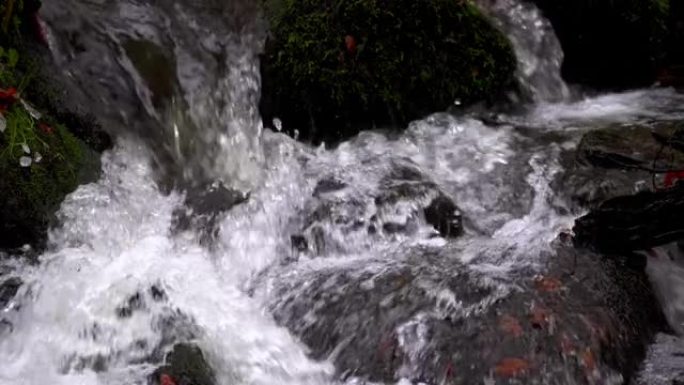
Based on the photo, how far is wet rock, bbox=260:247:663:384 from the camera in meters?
3.15

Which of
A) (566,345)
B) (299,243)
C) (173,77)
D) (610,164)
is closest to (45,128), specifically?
(173,77)

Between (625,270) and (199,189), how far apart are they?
2.63 metres

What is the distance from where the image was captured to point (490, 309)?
11.2ft

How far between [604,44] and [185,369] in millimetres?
4982

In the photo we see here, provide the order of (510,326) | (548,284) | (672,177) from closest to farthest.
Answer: (510,326) → (548,284) → (672,177)

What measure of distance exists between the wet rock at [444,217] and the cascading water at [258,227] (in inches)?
2.5

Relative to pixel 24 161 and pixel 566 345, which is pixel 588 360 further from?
pixel 24 161

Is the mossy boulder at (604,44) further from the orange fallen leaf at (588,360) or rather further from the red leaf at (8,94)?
the red leaf at (8,94)

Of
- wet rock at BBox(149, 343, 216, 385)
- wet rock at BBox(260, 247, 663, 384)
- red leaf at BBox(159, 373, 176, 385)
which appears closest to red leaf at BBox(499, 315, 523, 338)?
wet rock at BBox(260, 247, 663, 384)

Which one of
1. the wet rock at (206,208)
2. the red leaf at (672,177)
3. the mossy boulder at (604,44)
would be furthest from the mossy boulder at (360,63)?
the red leaf at (672,177)

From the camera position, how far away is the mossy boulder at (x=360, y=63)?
5.44 meters

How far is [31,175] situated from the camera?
3.93 m

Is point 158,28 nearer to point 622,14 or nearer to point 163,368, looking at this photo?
point 163,368

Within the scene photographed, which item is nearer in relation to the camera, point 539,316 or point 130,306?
point 539,316
